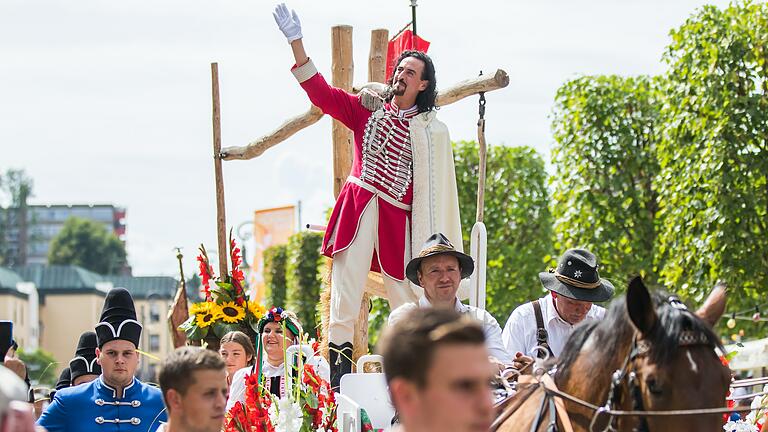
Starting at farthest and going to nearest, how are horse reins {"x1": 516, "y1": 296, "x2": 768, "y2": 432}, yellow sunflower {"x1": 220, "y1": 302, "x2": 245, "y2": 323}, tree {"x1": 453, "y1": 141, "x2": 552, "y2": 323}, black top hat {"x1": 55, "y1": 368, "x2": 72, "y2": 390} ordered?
tree {"x1": 453, "y1": 141, "x2": 552, "y2": 323} < black top hat {"x1": 55, "y1": 368, "x2": 72, "y2": 390} < yellow sunflower {"x1": 220, "y1": 302, "x2": 245, "y2": 323} < horse reins {"x1": 516, "y1": 296, "x2": 768, "y2": 432}

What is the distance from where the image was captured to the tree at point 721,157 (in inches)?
760

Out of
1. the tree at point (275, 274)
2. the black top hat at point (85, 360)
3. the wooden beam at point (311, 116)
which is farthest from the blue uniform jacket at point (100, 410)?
the tree at point (275, 274)

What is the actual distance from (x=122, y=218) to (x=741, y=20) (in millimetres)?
170202

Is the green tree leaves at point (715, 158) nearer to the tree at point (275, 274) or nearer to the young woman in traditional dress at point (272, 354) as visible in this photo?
the young woman in traditional dress at point (272, 354)

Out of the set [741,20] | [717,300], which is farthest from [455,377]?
[741,20]

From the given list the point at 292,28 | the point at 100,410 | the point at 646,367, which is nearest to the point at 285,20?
the point at 292,28

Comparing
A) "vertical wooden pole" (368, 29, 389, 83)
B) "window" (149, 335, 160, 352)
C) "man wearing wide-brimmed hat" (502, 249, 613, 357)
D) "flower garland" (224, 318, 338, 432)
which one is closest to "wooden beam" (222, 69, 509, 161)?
"vertical wooden pole" (368, 29, 389, 83)

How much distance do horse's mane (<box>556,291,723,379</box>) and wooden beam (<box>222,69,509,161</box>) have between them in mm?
4234

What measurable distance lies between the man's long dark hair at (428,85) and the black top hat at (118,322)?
2630mm

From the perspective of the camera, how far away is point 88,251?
5965 inches

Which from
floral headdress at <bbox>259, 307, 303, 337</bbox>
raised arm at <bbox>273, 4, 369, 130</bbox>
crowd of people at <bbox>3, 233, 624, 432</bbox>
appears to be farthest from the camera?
raised arm at <bbox>273, 4, 369, 130</bbox>

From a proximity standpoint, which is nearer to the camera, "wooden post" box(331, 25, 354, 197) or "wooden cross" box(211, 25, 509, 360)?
"wooden cross" box(211, 25, 509, 360)

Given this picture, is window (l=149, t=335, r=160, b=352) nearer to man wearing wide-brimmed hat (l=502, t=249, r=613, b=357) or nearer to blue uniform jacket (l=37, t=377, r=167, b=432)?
man wearing wide-brimmed hat (l=502, t=249, r=613, b=357)

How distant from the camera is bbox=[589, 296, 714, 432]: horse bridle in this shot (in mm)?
4898
